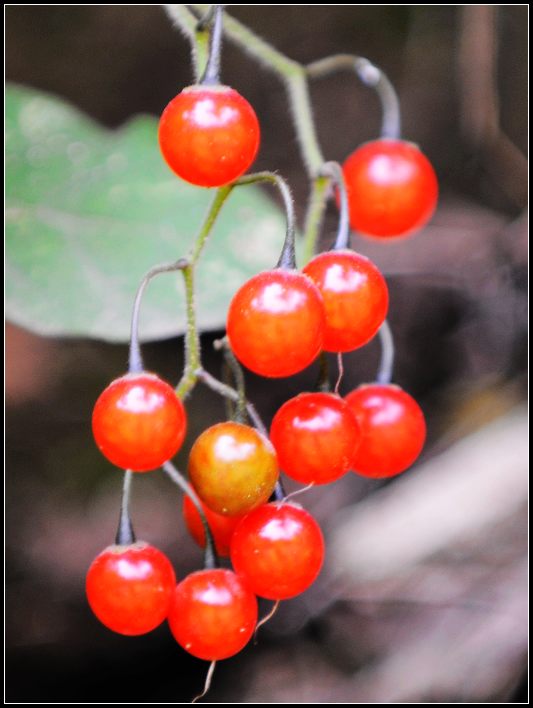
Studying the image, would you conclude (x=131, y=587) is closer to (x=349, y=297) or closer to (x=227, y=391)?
(x=227, y=391)

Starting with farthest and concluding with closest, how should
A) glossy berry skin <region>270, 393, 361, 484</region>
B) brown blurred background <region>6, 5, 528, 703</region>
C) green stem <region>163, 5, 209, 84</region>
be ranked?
1. brown blurred background <region>6, 5, 528, 703</region>
2. green stem <region>163, 5, 209, 84</region>
3. glossy berry skin <region>270, 393, 361, 484</region>

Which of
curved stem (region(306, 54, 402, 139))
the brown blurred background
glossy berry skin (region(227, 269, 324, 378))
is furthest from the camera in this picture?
the brown blurred background

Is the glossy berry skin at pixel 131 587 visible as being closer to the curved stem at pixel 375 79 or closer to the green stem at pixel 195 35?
the green stem at pixel 195 35

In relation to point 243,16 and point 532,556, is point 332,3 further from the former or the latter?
point 532,556

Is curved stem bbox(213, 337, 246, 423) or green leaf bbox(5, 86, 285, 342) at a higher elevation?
green leaf bbox(5, 86, 285, 342)

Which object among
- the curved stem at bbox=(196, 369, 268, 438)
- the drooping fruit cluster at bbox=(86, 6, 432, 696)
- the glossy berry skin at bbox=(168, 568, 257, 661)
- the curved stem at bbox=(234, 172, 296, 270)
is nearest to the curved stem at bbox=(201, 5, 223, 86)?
the drooping fruit cluster at bbox=(86, 6, 432, 696)

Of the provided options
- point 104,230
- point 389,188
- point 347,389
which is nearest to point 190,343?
point 389,188

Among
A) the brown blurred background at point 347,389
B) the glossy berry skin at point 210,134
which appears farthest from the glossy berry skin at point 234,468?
the brown blurred background at point 347,389

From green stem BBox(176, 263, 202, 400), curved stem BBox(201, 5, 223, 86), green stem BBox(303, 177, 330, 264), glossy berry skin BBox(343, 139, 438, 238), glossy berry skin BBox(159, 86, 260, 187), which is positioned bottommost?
green stem BBox(176, 263, 202, 400)

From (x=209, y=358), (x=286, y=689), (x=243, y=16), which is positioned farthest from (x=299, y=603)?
(x=243, y=16)

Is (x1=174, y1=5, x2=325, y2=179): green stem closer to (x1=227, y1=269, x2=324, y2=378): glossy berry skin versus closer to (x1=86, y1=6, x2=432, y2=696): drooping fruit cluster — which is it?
(x1=86, y1=6, x2=432, y2=696): drooping fruit cluster
